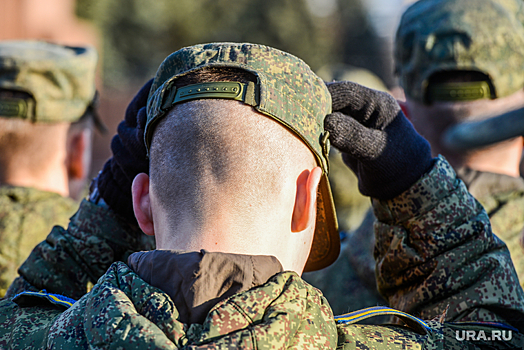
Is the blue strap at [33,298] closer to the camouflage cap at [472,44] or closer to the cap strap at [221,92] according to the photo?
the cap strap at [221,92]

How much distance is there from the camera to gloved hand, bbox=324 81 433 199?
2004 mm

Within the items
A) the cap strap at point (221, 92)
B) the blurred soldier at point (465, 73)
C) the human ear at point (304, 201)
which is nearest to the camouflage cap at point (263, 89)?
the cap strap at point (221, 92)

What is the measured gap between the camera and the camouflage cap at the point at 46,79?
3.71m

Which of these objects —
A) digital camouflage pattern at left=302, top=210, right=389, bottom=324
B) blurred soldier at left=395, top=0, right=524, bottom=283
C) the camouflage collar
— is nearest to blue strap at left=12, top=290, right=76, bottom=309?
the camouflage collar

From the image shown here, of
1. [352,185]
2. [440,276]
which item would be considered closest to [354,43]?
[352,185]

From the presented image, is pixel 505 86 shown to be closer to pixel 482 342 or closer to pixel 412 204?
pixel 412 204

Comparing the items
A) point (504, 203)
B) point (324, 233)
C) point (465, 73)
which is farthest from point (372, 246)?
point (465, 73)

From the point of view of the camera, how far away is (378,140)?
2049mm

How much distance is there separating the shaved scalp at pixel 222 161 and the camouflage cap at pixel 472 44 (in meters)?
2.05

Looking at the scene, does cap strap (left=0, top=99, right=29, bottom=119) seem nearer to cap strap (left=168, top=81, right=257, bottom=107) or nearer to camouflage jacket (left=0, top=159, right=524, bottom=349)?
camouflage jacket (left=0, top=159, right=524, bottom=349)

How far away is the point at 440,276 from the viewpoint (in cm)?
208

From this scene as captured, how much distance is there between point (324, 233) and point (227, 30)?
22523mm

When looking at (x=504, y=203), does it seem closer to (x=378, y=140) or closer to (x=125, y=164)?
(x=378, y=140)

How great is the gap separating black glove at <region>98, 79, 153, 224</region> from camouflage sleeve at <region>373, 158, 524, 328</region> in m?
1.00
